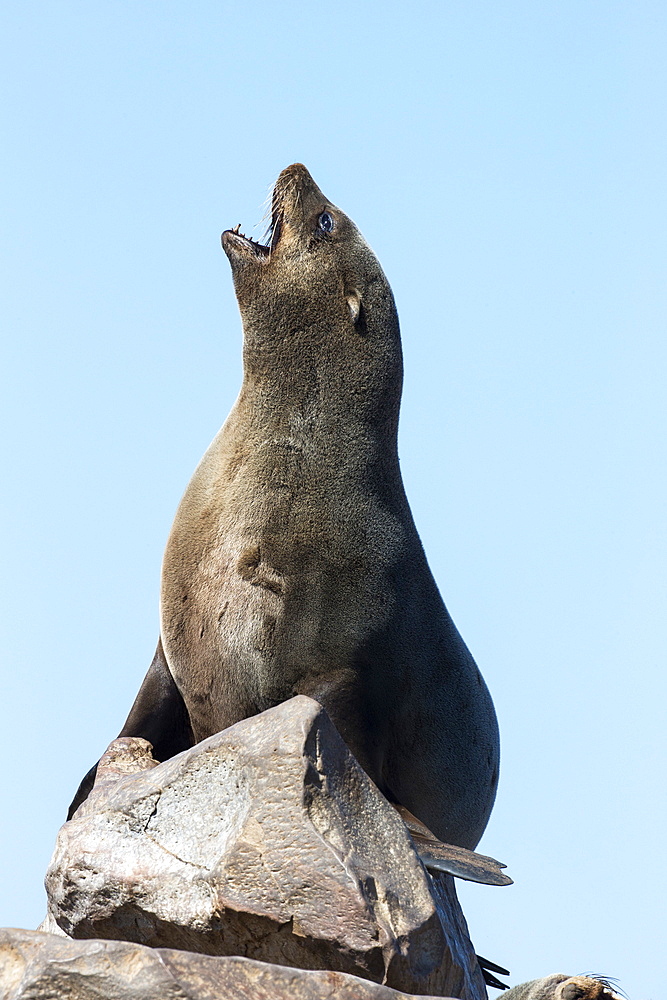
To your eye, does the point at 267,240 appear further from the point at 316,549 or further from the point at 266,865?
the point at 266,865

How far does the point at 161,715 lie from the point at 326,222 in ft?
8.67

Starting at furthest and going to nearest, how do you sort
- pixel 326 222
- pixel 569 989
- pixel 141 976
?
pixel 326 222 < pixel 569 989 < pixel 141 976

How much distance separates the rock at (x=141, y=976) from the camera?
3.11 m

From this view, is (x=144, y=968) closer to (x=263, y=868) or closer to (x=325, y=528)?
(x=263, y=868)

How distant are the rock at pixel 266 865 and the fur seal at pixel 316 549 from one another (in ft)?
3.97

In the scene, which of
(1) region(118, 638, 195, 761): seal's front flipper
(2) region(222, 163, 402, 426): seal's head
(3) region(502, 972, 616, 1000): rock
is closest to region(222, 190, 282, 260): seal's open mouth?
(2) region(222, 163, 402, 426): seal's head

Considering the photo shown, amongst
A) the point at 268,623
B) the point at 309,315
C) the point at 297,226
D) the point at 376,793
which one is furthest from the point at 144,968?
the point at 297,226

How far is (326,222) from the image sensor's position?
6.30 m

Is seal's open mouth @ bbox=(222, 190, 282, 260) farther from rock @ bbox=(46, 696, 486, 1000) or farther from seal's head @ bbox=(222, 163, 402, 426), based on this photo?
rock @ bbox=(46, 696, 486, 1000)

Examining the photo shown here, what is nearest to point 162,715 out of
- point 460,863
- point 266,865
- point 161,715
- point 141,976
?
point 161,715

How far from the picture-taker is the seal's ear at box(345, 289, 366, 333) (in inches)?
241

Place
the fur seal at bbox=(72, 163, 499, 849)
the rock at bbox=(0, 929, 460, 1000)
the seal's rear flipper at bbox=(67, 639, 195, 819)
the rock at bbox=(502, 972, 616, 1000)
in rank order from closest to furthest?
the rock at bbox=(0, 929, 460, 1000) → the rock at bbox=(502, 972, 616, 1000) → the fur seal at bbox=(72, 163, 499, 849) → the seal's rear flipper at bbox=(67, 639, 195, 819)

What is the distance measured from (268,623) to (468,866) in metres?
1.44

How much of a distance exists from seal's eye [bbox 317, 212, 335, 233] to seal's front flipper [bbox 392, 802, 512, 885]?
2.90 metres
